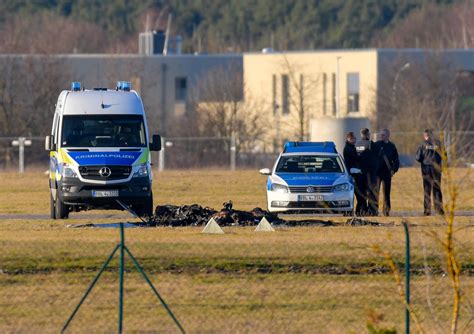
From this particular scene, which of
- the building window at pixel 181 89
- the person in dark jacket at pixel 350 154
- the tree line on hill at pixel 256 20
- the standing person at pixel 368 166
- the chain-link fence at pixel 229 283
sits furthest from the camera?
the tree line on hill at pixel 256 20

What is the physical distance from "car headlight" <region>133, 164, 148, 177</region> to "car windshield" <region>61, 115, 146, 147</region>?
0.48 meters

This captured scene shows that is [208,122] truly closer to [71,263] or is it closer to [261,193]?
[261,193]

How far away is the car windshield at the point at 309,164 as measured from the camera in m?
29.9

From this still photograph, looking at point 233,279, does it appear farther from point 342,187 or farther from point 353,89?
point 353,89

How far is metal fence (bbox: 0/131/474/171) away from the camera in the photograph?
2208 inches

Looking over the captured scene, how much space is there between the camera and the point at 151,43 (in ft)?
316

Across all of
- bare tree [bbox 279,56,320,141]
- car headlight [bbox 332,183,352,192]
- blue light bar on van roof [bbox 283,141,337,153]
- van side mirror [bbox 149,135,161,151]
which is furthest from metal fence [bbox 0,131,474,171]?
car headlight [bbox 332,183,352,192]

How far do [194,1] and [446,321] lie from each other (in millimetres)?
164187

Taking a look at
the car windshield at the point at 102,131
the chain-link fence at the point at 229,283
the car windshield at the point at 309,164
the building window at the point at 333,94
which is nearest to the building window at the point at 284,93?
the building window at the point at 333,94

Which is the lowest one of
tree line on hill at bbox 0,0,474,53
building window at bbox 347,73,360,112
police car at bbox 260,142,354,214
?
police car at bbox 260,142,354,214

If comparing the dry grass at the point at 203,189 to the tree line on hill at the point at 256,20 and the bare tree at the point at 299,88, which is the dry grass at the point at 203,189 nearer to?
the bare tree at the point at 299,88

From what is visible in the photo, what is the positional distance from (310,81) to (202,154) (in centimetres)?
2217

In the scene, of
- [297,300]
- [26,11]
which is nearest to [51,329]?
[297,300]

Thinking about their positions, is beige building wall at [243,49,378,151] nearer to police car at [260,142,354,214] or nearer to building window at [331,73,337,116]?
building window at [331,73,337,116]
